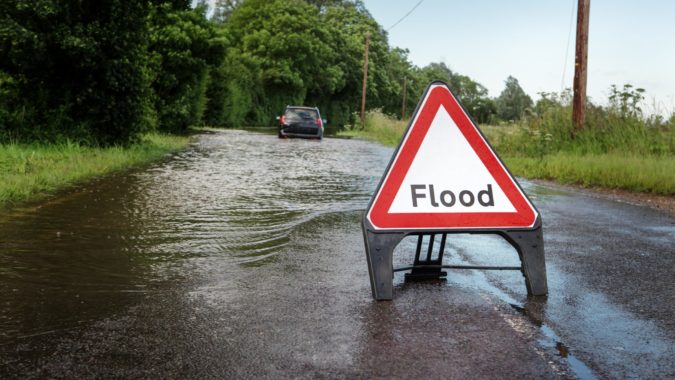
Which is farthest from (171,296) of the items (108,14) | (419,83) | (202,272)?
(419,83)

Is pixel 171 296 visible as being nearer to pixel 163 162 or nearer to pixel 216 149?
pixel 163 162

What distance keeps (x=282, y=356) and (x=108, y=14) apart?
14796mm

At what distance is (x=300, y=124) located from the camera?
30.6 meters

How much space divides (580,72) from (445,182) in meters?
14.7

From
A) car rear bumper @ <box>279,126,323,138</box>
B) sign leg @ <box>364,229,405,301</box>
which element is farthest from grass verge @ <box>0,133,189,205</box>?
car rear bumper @ <box>279,126,323,138</box>

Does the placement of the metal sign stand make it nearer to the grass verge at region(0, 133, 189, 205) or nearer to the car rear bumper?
the grass verge at region(0, 133, 189, 205)

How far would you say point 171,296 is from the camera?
459 centimetres

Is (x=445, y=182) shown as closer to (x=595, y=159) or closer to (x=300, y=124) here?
(x=595, y=159)

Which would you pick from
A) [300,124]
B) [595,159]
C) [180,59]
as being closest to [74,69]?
[595,159]

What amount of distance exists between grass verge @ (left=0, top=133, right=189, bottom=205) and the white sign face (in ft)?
19.7

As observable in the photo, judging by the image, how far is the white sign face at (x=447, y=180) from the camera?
4809mm

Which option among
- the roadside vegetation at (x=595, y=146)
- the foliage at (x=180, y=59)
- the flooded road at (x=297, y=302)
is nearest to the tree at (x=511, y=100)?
the foliage at (x=180, y=59)

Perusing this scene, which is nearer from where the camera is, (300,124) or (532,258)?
(532,258)

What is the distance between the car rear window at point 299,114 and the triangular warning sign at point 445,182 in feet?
84.7
